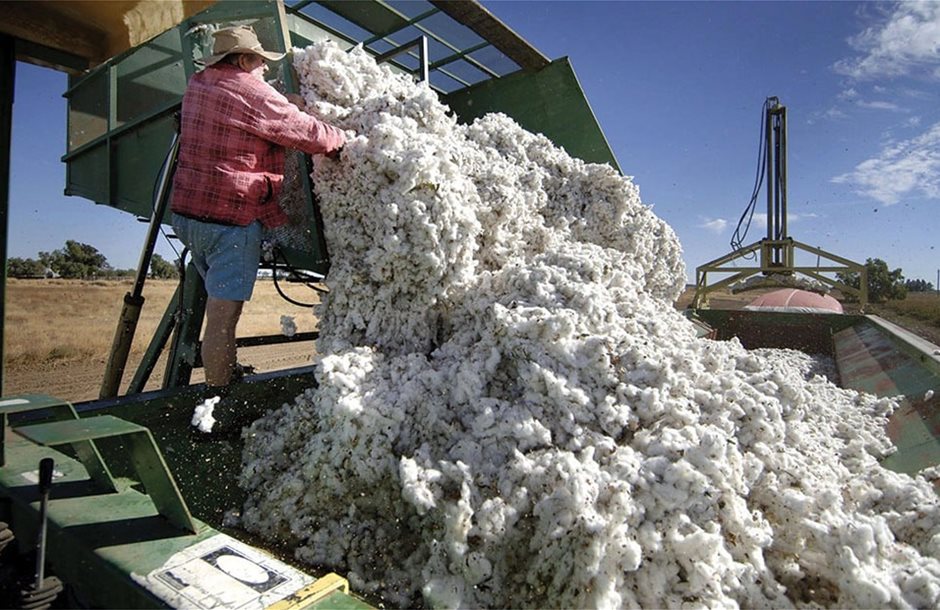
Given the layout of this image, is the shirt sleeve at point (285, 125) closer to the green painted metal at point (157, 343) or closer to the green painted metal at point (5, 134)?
the green painted metal at point (5, 134)

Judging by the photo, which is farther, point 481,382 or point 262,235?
point 262,235

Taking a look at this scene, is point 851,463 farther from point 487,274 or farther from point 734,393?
point 487,274

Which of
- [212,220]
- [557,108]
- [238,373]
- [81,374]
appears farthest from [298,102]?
[81,374]

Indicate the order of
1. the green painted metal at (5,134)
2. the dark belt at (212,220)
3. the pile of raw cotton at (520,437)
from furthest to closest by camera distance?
the dark belt at (212,220) → the green painted metal at (5,134) → the pile of raw cotton at (520,437)

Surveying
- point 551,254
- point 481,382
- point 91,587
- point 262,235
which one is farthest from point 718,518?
point 262,235

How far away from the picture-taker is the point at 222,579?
947 millimetres

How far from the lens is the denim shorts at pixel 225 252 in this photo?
1.98 metres

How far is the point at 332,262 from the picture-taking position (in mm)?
1949

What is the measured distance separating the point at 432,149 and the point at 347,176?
1.09 feet

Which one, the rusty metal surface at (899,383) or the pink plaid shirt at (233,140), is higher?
the pink plaid shirt at (233,140)

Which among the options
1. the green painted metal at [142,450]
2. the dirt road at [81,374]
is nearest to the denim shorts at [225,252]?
the green painted metal at [142,450]

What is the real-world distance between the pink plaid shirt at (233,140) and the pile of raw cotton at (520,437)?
0.17m

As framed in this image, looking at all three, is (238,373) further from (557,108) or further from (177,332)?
(557,108)

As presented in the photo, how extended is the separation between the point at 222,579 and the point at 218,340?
1222 mm
